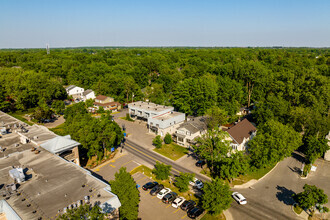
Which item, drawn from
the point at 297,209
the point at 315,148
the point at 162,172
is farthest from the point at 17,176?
the point at 315,148

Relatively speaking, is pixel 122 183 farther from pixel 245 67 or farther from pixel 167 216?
pixel 245 67

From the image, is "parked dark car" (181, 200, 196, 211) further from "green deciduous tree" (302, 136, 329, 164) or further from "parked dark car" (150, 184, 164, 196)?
"green deciduous tree" (302, 136, 329, 164)

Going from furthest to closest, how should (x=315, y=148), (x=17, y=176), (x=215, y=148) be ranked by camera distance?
(x=315, y=148), (x=215, y=148), (x=17, y=176)

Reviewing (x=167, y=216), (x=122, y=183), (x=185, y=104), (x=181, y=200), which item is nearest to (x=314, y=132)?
(x=185, y=104)

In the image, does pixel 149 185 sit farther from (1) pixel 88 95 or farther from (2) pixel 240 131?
(1) pixel 88 95

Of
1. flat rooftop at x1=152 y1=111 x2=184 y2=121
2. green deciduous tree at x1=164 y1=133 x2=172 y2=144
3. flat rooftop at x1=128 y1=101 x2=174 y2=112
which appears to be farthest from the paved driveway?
flat rooftop at x1=128 y1=101 x2=174 y2=112

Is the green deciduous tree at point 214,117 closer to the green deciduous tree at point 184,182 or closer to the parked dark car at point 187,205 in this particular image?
the green deciduous tree at point 184,182

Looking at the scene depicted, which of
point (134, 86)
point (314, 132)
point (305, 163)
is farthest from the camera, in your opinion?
point (134, 86)
